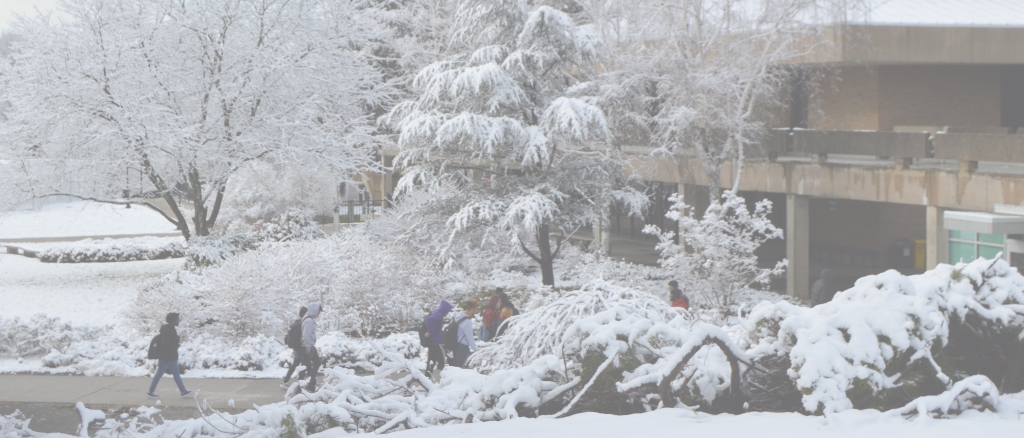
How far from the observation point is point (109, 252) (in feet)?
98.3

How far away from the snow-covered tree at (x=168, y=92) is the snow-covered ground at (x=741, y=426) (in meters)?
17.2

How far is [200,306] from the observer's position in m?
16.5

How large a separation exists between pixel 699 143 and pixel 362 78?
9428 mm

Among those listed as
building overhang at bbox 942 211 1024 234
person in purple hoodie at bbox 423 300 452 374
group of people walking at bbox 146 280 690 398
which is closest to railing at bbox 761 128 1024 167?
building overhang at bbox 942 211 1024 234

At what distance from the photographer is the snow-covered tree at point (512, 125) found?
19.8m

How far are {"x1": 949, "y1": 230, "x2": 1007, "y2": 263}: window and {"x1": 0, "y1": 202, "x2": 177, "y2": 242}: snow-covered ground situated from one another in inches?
1411

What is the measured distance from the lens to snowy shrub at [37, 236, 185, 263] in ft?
98.0

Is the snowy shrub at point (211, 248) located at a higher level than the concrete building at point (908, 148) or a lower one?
lower

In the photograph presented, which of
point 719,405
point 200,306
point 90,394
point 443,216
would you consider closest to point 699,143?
point 443,216

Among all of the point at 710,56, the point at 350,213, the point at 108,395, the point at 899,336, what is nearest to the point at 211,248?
the point at 108,395

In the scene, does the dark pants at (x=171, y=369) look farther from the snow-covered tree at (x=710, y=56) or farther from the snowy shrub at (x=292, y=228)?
the snowy shrub at (x=292, y=228)

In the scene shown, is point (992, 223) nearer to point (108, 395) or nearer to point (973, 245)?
point (973, 245)

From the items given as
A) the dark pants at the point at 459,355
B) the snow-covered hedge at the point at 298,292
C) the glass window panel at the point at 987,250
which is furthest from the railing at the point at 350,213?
the dark pants at the point at 459,355

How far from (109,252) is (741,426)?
28379 mm
